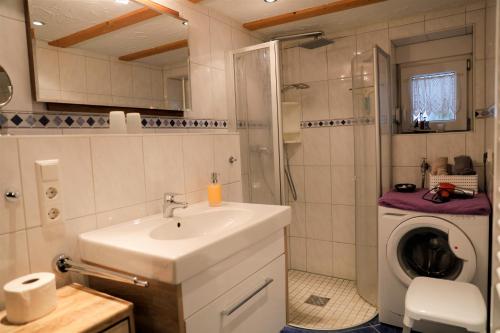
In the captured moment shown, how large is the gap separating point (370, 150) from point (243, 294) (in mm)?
1490

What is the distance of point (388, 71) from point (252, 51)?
103 centimetres

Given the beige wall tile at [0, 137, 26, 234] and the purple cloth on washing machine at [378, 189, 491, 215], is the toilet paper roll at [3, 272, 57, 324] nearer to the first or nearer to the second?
the beige wall tile at [0, 137, 26, 234]

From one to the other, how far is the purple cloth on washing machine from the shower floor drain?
94 centimetres

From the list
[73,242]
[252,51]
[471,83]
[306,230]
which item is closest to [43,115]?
[73,242]

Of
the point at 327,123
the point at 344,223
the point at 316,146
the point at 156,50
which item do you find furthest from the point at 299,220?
the point at 156,50

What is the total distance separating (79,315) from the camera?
1003 millimetres

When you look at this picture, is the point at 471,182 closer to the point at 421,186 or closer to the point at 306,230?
the point at 421,186

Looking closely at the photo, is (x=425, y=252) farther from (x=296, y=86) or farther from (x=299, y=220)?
(x=296, y=86)

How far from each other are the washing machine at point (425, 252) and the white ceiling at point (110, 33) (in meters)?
1.65

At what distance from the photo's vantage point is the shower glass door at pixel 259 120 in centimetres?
226

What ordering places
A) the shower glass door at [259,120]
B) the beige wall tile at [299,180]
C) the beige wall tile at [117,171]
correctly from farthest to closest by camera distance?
the beige wall tile at [299,180] < the shower glass door at [259,120] < the beige wall tile at [117,171]

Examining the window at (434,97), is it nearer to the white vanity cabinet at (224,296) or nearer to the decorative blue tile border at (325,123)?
the decorative blue tile border at (325,123)

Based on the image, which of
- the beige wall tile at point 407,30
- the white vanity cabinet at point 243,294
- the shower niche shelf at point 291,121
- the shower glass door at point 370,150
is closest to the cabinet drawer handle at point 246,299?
the white vanity cabinet at point 243,294

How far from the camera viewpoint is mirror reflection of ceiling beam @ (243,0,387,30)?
2.24 meters
